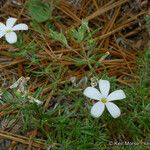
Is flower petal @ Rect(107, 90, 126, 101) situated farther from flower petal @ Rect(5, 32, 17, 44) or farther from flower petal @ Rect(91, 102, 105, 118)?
flower petal @ Rect(5, 32, 17, 44)

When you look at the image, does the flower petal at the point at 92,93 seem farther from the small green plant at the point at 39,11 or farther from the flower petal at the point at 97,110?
the small green plant at the point at 39,11

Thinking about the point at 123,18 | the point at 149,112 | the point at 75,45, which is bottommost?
the point at 149,112

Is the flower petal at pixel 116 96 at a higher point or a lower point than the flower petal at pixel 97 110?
higher

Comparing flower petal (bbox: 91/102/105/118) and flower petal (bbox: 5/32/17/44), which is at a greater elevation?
flower petal (bbox: 5/32/17/44)

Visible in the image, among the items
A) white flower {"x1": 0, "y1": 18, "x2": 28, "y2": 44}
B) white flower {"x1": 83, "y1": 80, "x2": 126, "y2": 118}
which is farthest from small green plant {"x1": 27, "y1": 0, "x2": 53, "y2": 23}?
white flower {"x1": 83, "y1": 80, "x2": 126, "y2": 118}

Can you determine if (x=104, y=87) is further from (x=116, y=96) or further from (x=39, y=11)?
(x=39, y=11)

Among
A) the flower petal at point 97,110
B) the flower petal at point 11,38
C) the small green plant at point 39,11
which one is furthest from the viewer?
the small green plant at point 39,11

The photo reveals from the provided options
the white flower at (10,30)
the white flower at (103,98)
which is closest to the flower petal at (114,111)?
the white flower at (103,98)

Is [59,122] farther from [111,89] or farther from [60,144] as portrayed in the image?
[111,89]

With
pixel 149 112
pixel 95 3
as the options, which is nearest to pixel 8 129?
pixel 149 112
